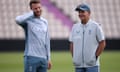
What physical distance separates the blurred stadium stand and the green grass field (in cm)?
185

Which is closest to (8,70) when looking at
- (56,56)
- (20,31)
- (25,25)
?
(56,56)

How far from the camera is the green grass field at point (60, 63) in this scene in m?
15.4

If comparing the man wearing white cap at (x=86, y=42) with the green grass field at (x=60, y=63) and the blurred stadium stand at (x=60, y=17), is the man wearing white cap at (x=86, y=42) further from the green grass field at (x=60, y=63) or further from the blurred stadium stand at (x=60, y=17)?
the blurred stadium stand at (x=60, y=17)

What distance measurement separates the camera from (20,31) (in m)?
23.7

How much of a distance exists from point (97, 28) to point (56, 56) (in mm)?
12166

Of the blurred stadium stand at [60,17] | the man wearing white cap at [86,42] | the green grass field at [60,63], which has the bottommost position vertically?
the green grass field at [60,63]

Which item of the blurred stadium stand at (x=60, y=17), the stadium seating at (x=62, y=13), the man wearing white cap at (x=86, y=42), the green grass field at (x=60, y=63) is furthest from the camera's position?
the stadium seating at (x=62, y=13)

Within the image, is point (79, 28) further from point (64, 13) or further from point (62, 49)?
point (64, 13)

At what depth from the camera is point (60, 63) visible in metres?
17.7

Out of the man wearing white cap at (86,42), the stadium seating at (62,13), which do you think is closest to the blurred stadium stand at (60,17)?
the stadium seating at (62,13)

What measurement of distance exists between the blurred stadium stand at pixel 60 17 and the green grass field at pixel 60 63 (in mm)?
1850

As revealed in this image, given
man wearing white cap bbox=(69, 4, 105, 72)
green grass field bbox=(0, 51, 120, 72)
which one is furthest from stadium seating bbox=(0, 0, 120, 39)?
man wearing white cap bbox=(69, 4, 105, 72)

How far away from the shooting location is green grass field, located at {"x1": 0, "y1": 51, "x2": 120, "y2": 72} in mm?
15414

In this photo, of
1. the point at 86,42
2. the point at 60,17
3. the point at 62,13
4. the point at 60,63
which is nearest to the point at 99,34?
the point at 86,42
